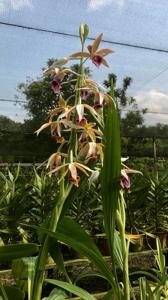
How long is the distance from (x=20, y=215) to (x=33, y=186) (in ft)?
0.70

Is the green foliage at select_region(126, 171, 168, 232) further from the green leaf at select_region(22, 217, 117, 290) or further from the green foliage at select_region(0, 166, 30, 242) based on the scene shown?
the green leaf at select_region(22, 217, 117, 290)

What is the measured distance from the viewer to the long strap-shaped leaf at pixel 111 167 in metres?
0.68

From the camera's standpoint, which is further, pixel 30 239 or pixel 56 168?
pixel 30 239

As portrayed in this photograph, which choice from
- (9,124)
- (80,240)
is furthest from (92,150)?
(9,124)

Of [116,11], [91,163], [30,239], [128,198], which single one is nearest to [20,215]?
[30,239]

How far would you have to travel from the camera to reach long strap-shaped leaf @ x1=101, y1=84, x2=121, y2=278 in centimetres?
68

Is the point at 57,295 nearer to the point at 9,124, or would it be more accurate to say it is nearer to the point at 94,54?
the point at 94,54

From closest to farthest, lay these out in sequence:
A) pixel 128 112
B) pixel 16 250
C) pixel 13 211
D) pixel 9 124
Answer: pixel 16 250, pixel 13 211, pixel 9 124, pixel 128 112

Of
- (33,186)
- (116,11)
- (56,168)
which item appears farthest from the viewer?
(116,11)

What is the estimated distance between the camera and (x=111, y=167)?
27.2 inches

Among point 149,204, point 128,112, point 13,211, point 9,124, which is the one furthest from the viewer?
point 128,112

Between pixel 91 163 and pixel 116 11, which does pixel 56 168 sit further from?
pixel 116 11

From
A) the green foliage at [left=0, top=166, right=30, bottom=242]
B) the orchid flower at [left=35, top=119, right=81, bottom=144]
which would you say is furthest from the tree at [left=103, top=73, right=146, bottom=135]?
the orchid flower at [left=35, top=119, right=81, bottom=144]

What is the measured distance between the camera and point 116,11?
5.93m
